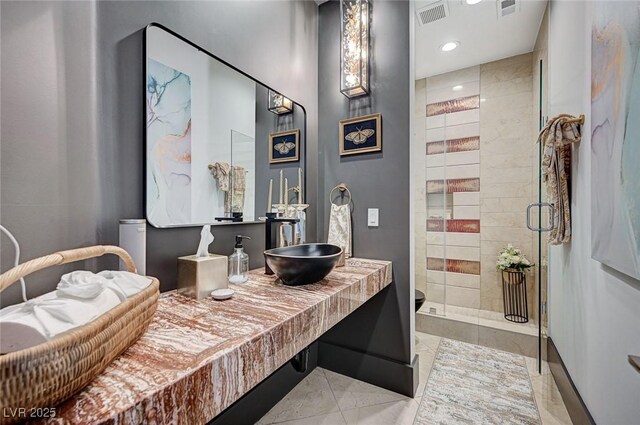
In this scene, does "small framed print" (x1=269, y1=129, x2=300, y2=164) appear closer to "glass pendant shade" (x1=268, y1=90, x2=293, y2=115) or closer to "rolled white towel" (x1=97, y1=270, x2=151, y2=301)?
"glass pendant shade" (x1=268, y1=90, x2=293, y2=115)

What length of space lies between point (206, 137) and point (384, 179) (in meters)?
1.17

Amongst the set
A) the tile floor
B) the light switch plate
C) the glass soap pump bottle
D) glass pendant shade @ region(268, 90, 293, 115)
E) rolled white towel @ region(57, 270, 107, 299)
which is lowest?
the tile floor

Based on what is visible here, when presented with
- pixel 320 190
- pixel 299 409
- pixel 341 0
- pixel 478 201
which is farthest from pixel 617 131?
pixel 478 201

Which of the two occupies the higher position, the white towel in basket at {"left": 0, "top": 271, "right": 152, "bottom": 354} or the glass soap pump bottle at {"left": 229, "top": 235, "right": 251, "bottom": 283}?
the white towel in basket at {"left": 0, "top": 271, "right": 152, "bottom": 354}

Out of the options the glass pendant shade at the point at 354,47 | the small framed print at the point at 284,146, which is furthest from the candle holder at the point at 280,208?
the glass pendant shade at the point at 354,47

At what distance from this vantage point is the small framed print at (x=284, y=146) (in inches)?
72.1

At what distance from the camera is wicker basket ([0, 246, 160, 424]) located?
1.35ft

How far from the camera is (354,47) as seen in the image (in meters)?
2.01

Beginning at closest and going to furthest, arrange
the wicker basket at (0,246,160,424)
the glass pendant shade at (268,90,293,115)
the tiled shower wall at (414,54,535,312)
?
the wicker basket at (0,246,160,424) → the glass pendant shade at (268,90,293,115) → the tiled shower wall at (414,54,535,312)

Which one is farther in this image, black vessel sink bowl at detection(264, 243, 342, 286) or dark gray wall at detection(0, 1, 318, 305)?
black vessel sink bowl at detection(264, 243, 342, 286)

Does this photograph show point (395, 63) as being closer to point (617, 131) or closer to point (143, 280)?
point (617, 131)

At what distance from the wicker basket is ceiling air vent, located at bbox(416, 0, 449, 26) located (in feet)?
9.35

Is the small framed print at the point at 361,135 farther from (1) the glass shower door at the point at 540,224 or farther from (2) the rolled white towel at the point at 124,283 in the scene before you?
(2) the rolled white towel at the point at 124,283

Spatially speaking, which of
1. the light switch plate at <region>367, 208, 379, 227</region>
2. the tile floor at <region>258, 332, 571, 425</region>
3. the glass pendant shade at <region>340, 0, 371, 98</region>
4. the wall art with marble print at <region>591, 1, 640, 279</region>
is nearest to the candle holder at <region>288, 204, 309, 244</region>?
the light switch plate at <region>367, 208, 379, 227</region>
